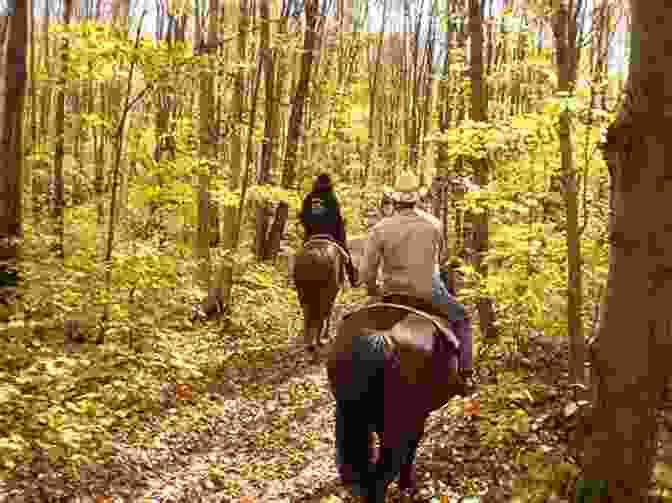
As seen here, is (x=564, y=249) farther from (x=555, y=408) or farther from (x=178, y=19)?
(x=178, y=19)

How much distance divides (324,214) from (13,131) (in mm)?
6039

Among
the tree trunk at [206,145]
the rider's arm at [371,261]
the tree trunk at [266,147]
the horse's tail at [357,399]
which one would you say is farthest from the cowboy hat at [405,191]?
the tree trunk at [266,147]

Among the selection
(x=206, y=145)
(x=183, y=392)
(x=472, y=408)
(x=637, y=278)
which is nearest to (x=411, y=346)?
(x=637, y=278)

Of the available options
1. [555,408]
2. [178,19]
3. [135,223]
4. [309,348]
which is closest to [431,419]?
[555,408]

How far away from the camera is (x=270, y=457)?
22.8 ft

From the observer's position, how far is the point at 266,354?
428 inches

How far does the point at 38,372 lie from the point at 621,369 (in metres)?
6.40

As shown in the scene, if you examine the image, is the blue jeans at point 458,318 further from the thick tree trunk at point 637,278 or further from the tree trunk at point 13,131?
the tree trunk at point 13,131

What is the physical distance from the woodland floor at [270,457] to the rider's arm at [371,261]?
1.99 meters

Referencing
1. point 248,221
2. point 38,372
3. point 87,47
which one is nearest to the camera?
point 38,372

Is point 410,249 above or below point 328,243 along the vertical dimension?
above

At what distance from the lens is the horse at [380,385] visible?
4.57 meters

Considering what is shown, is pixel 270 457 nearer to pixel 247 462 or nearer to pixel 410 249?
pixel 247 462

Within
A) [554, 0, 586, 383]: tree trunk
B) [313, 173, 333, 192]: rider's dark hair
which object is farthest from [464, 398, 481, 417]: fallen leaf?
[313, 173, 333, 192]: rider's dark hair
